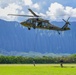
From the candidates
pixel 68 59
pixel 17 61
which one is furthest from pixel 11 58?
pixel 68 59

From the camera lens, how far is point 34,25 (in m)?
75.1

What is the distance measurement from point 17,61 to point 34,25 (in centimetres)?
4582

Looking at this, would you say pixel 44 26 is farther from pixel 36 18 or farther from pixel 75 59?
pixel 75 59

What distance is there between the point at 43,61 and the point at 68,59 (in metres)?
8.85

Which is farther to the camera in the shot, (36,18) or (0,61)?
(0,61)

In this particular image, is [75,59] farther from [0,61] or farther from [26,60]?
[0,61]
